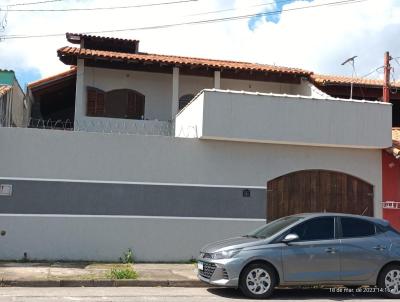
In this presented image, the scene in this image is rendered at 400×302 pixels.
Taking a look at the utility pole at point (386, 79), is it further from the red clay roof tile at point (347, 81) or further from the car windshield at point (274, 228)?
the car windshield at point (274, 228)

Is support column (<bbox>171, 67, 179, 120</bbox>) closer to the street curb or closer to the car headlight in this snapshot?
the street curb

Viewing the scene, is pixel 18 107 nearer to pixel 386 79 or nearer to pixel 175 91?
pixel 175 91

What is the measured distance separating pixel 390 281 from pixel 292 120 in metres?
5.44

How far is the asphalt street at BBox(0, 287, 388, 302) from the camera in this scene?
931 cm

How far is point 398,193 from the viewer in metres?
15.7

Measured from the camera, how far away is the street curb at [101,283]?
10.5 metres

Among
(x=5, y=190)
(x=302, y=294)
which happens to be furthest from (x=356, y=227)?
(x=5, y=190)

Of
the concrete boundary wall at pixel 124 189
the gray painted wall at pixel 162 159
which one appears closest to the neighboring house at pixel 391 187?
the gray painted wall at pixel 162 159

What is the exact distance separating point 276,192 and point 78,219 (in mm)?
5260

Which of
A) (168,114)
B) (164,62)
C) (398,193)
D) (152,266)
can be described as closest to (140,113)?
(168,114)

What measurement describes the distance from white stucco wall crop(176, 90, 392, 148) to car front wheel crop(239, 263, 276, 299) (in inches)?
194

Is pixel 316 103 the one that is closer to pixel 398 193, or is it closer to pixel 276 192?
pixel 276 192

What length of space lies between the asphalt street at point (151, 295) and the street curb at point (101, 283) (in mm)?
219

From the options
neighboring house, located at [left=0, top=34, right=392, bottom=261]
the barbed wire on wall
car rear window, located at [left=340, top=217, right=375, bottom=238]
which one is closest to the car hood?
car rear window, located at [left=340, top=217, right=375, bottom=238]
